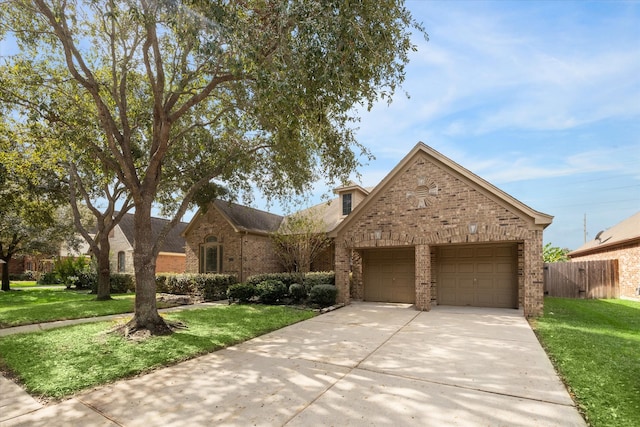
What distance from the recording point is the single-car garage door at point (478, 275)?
13.5 metres

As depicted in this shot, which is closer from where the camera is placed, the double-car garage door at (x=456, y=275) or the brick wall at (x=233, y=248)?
the double-car garage door at (x=456, y=275)

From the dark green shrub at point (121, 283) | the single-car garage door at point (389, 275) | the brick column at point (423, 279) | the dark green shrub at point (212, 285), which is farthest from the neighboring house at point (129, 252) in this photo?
the brick column at point (423, 279)

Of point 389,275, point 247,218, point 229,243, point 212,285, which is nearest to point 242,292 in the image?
point 212,285

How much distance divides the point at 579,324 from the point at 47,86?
16.9m

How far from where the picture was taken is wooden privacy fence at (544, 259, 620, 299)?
1839cm

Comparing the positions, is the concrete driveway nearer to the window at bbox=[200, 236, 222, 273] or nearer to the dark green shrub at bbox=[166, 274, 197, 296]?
the dark green shrub at bbox=[166, 274, 197, 296]

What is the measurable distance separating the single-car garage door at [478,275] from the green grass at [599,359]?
1.81 meters

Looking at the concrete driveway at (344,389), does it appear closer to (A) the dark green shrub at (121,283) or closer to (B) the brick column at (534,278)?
(B) the brick column at (534,278)

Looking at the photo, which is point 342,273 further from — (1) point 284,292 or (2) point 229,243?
(2) point 229,243

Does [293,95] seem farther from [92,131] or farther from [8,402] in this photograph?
[92,131]

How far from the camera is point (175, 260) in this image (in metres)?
29.2

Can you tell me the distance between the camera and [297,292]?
1486cm

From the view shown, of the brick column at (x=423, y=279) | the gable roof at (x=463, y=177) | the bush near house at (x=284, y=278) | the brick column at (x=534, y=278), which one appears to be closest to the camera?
the brick column at (x=534, y=278)

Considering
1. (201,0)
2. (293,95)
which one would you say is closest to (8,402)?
(293,95)
